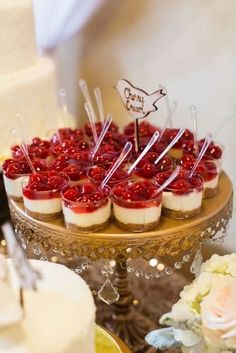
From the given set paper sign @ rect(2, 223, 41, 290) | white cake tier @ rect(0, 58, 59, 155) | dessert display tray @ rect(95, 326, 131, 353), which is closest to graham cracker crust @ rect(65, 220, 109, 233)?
dessert display tray @ rect(95, 326, 131, 353)

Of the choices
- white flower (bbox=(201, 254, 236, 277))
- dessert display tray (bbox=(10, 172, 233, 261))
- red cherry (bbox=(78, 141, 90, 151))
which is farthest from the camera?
red cherry (bbox=(78, 141, 90, 151))

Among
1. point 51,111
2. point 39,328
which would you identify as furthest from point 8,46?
point 39,328

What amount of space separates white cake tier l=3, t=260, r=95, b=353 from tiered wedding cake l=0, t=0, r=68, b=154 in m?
0.84

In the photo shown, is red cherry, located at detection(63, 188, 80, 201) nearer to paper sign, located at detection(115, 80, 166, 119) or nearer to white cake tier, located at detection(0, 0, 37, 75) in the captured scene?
paper sign, located at detection(115, 80, 166, 119)

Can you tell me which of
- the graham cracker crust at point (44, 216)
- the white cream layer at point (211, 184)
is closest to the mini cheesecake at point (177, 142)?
the white cream layer at point (211, 184)

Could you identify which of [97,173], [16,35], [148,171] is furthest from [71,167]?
[16,35]

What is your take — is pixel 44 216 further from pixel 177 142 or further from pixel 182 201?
pixel 177 142

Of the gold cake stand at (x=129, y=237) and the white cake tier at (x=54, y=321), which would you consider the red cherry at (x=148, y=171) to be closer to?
the gold cake stand at (x=129, y=237)

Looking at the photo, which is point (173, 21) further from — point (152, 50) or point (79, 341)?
point (79, 341)

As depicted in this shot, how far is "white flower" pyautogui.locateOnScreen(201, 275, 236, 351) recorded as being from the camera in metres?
0.86

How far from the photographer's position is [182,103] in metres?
1.90

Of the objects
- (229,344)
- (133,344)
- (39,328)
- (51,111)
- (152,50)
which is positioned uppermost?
(152,50)

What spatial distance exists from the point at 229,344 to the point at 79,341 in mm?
247

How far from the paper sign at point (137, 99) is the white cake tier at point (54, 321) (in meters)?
0.57
